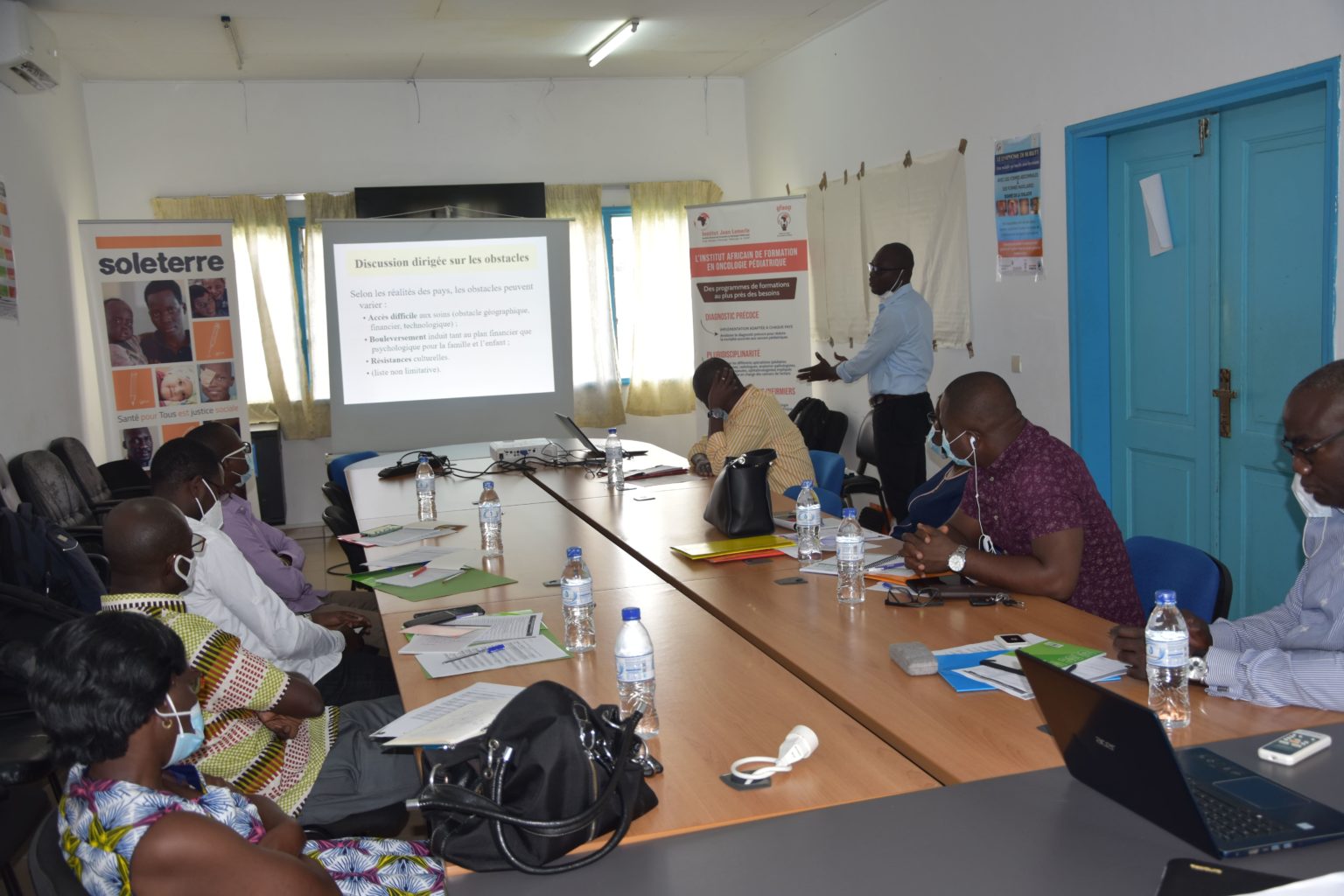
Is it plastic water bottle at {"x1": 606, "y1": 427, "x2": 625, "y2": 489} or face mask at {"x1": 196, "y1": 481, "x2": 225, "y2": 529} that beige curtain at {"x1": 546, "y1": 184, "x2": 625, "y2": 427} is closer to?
plastic water bottle at {"x1": 606, "y1": 427, "x2": 625, "y2": 489}

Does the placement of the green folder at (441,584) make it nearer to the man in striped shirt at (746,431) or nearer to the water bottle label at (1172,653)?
the man in striped shirt at (746,431)

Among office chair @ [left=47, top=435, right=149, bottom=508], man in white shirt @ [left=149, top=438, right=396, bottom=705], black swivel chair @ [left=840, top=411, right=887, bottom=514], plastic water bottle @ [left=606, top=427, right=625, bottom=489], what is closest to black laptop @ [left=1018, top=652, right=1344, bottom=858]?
man in white shirt @ [left=149, top=438, right=396, bottom=705]

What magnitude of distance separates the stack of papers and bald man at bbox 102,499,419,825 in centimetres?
23

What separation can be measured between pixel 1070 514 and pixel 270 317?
6.61 metres

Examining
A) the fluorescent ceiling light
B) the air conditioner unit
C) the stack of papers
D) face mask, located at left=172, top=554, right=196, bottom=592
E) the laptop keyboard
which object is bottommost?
the stack of papers

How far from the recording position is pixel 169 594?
224 cm

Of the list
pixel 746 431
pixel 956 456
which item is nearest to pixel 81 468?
pixel 746 431

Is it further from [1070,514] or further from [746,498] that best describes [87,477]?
[1070,514]

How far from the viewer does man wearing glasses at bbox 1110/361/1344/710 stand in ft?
5.90

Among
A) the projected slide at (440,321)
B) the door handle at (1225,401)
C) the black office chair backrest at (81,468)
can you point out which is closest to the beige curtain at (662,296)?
the projected slide at (440,321)

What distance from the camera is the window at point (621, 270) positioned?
339 inches

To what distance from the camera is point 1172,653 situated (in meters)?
1.83

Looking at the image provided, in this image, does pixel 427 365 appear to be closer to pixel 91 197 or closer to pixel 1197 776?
pixel 91 197

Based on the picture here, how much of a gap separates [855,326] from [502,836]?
6.14m
